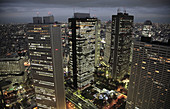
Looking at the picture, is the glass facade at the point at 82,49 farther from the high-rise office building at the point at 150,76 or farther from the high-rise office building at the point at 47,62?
the high-rise office building at the point at 150,76

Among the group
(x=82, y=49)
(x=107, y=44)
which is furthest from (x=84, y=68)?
(x=107, y=44)

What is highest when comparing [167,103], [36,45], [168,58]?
[36,45]

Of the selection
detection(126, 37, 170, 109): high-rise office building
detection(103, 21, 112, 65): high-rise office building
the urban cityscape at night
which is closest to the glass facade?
the urban cityscape at night

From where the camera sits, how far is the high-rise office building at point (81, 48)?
2430 inches

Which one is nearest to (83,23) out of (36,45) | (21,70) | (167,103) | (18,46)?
(36,45)

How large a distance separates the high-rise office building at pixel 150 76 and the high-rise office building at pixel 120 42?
1208 inches

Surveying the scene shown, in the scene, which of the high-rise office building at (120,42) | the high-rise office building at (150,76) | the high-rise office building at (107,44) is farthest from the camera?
the high-rise office building at (107,44)

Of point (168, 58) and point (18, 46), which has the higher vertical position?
point (168, 58)

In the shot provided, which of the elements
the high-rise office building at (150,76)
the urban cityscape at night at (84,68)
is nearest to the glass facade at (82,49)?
the urban cityscape at night at (84,68)

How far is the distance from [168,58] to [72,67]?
48.2 metres

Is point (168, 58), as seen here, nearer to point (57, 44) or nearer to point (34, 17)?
point (57, 44)

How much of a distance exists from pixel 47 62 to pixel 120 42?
49.6 meters

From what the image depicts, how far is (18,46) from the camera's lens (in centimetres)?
10694

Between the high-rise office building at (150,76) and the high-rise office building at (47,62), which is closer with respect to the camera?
the high-rise office building at (150,76)
